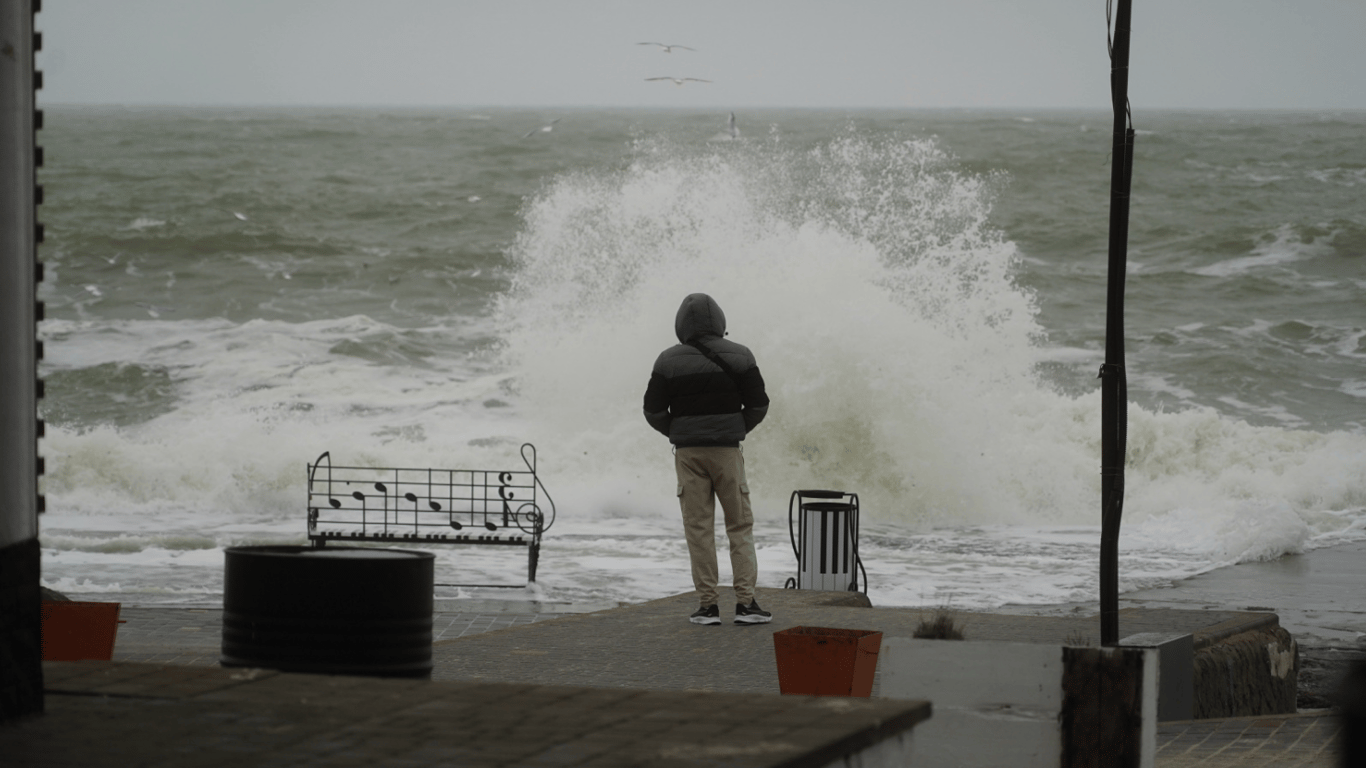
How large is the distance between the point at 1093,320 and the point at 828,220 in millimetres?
7699

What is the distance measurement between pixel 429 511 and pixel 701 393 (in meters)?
7.54

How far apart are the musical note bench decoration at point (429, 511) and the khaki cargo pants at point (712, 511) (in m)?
2.09

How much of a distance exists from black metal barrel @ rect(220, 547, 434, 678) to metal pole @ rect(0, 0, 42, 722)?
→ 685 millimetres

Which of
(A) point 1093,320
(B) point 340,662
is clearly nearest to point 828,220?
(A) point 1093,320

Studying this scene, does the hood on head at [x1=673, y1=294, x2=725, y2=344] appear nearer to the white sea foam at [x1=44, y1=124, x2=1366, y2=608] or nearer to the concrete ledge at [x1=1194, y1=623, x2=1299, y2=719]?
the concrete ledge at [x1=1194, y1=623, x2=1299, y2=719]

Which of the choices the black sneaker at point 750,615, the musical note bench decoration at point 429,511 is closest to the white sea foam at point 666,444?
the musical note bench decoration at point 429,511

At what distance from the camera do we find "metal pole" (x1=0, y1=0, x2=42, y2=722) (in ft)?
11.6

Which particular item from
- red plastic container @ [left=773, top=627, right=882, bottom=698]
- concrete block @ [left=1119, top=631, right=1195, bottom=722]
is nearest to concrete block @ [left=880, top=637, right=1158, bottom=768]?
red plastic container @ [left=773, top=627, right=882, bottom=698]

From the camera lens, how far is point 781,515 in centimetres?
1981

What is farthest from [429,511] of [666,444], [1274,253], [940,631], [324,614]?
[1274,253]

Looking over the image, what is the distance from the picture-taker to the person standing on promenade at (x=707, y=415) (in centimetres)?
836

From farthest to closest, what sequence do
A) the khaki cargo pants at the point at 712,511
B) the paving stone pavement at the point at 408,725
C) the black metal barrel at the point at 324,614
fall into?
the khaki cargo pants at the point at 712,511
the black metal barrel at the point at 324,614
the paving stone pavement at the point at 408,725

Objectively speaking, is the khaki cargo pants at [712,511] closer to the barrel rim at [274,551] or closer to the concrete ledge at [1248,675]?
the concrete ledge at [1248,675]

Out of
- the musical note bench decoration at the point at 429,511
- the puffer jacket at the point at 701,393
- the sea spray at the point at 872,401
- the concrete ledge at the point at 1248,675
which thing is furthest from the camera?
the sea spray at the point at 872,401
